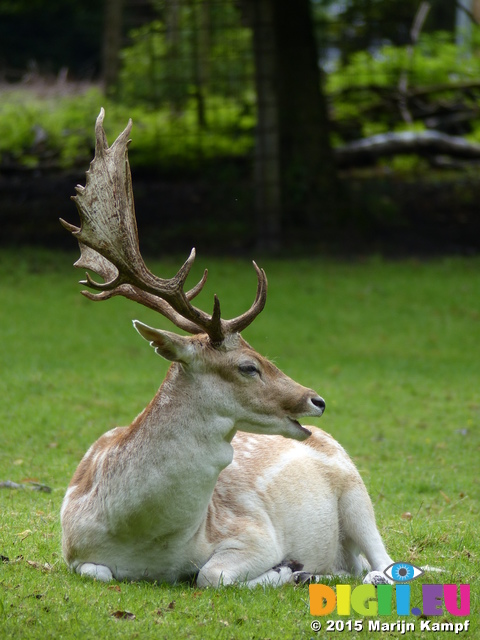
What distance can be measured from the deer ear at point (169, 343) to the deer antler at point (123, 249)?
169 mm

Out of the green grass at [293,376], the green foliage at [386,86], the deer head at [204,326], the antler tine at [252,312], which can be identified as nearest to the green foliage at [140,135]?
the green foliage at [386,86]

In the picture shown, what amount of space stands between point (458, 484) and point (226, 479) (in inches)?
118

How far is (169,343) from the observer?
5191 millimetres

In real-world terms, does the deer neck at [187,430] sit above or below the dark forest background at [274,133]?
below

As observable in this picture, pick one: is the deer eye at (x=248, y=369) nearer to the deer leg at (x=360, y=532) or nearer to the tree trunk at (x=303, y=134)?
the deer leg at (x=360, y=532)

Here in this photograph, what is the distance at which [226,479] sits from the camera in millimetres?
5887

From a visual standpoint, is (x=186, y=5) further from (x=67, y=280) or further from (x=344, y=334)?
(x=344, y=334)

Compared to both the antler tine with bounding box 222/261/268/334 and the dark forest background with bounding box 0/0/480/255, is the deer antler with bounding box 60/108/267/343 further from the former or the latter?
the dark forest background with bounding box 0/0/480/255

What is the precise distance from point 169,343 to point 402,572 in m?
1.78

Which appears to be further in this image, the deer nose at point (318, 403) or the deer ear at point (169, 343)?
the deer nose at point (318, 403)

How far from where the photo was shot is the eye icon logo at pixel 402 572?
5.50 metres

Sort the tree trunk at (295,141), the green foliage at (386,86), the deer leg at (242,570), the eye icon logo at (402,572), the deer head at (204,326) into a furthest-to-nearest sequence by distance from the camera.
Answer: the green foliage at (386,86)
the tree trunk at (295,141)
the eye icon logo at (402,572)
the deer head at (204,326)
the deer leg at (242,570)

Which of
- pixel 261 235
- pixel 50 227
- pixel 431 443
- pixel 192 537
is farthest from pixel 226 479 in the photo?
pixel 50 227

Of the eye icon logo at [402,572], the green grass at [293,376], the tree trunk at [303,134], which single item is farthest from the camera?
the tree trunk at [303,134]
